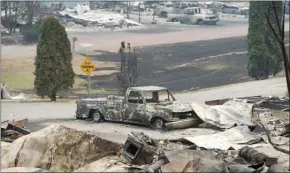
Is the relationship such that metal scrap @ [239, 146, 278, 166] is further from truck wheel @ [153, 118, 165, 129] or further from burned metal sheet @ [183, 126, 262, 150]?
truck wheel @ [153, 118, 165, 129]

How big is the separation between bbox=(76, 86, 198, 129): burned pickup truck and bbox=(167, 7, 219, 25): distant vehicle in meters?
37.7

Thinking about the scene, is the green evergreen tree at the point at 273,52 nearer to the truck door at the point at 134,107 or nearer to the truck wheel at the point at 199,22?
the truck door at the point at 134,107

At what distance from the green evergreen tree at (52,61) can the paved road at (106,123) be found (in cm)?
154

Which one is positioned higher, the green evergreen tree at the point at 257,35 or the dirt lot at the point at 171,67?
the green evergreen tree at the point at 257,35

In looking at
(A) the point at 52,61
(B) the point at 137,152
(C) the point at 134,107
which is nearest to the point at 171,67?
(A) the point at 52,61

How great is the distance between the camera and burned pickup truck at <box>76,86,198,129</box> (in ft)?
56.3

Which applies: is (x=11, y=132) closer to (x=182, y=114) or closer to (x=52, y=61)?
(x=182, y=114)

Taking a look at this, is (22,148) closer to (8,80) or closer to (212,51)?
(8,80)

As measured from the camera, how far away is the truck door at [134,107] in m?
17.8

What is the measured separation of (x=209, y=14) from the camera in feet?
185

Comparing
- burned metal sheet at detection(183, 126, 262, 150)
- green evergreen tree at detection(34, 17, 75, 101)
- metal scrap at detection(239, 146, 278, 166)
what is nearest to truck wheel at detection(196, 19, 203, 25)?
green evergreen tree at detection(34, 17, 75, 101)

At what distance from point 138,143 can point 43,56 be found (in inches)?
628

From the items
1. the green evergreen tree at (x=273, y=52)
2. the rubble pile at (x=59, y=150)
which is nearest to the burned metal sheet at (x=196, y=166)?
the rubble pile at (x=59, y=150)

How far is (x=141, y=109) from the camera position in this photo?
17750 mm
